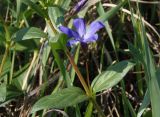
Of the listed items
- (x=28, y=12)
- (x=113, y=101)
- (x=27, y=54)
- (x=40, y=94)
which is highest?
(x=28, y=12)

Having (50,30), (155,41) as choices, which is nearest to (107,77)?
(50,30)

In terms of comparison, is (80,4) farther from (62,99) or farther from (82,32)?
(62,99)

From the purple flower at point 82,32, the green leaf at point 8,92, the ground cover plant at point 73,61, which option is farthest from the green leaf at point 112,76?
the green leaf at point 8,92

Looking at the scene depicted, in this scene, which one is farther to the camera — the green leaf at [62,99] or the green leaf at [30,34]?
the green leaf at [30,34]

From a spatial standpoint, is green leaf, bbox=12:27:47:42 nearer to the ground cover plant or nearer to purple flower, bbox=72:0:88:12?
the ground cover plant

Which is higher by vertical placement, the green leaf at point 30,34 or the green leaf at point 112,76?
the green leaf at point 30,34

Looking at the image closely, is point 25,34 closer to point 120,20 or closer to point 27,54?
point 27,54

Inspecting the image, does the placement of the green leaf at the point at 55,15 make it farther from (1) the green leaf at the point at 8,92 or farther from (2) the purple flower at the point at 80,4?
(1) the green leaf at the point at 8,92

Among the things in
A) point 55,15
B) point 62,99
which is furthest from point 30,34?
point 62,99

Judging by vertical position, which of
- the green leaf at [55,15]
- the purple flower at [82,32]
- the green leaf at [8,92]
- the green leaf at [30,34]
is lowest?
the green leaf at [8,92]
